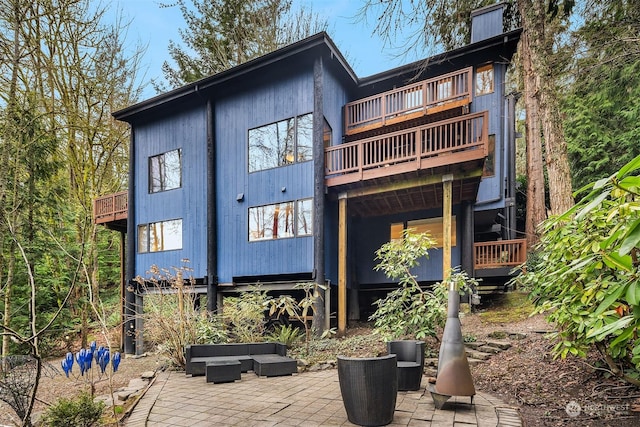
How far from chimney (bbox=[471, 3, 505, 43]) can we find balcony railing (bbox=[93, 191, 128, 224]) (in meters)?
12.9

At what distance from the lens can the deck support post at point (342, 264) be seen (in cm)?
872

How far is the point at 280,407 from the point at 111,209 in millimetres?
11517

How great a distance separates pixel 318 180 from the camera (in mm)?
8789

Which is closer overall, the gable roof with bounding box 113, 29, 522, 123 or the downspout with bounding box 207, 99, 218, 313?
the gable roof with bounding box 113, 29, 522, 123

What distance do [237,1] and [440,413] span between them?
654 inches

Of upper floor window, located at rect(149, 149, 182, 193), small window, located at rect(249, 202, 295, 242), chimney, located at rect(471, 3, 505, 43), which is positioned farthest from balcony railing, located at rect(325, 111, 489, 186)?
upper floor window, located at rect(149, 149, 182, 193)

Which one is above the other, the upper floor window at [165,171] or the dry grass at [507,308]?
the upper floor window at [165,171]

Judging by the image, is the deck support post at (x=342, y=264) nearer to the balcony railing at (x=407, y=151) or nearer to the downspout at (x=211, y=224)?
the balcony railing at (x=407, y=151)

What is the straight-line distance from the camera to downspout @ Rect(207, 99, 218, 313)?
988 cm

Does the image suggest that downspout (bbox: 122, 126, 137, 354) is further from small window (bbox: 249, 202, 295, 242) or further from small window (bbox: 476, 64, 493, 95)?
small window (bbox: 476, 64, 493, 95)

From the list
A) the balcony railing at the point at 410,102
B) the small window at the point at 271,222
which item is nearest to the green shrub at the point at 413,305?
the small window at the point at 271,222

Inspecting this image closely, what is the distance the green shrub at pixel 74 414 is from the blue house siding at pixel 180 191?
22.9ft

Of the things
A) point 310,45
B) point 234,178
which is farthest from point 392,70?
point 234,178

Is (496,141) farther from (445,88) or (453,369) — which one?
(453,369)
